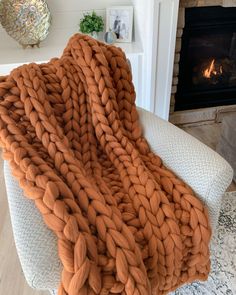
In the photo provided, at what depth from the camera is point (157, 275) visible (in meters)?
0.86

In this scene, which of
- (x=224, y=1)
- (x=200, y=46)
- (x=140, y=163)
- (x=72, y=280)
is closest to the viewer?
(x=72, y=280)

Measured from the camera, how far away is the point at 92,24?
181 cm

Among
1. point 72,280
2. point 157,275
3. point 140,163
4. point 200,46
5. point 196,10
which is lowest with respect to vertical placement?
point 157,275

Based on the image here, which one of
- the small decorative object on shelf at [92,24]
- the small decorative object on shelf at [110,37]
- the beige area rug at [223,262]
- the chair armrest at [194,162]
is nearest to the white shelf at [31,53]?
the small decorative object on shelf at [110,37]

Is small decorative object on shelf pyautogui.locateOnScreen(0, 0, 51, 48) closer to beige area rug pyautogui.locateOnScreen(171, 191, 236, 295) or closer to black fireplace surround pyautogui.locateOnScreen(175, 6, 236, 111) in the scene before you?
black fireplace surround pyautogui.locateOnScreen(175, 6, 236, 111)

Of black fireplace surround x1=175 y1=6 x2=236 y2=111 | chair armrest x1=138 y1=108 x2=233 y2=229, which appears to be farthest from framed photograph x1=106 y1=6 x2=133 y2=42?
chair armrest x1=138 y1=108 x2=233 y2=229

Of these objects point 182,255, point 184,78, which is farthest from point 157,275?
point 184,78

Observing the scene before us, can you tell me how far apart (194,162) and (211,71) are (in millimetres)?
1360

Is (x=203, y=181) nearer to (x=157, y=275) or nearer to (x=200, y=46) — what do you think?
(x=157, y=275)

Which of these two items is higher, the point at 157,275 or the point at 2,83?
the point at 2,83

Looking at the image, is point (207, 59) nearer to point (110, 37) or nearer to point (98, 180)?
point (110, 37)

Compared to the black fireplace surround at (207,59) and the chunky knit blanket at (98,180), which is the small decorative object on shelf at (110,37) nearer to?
the black fireplace surround at (207,59)

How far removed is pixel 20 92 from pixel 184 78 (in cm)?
135

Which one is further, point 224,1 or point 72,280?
point 224,1
